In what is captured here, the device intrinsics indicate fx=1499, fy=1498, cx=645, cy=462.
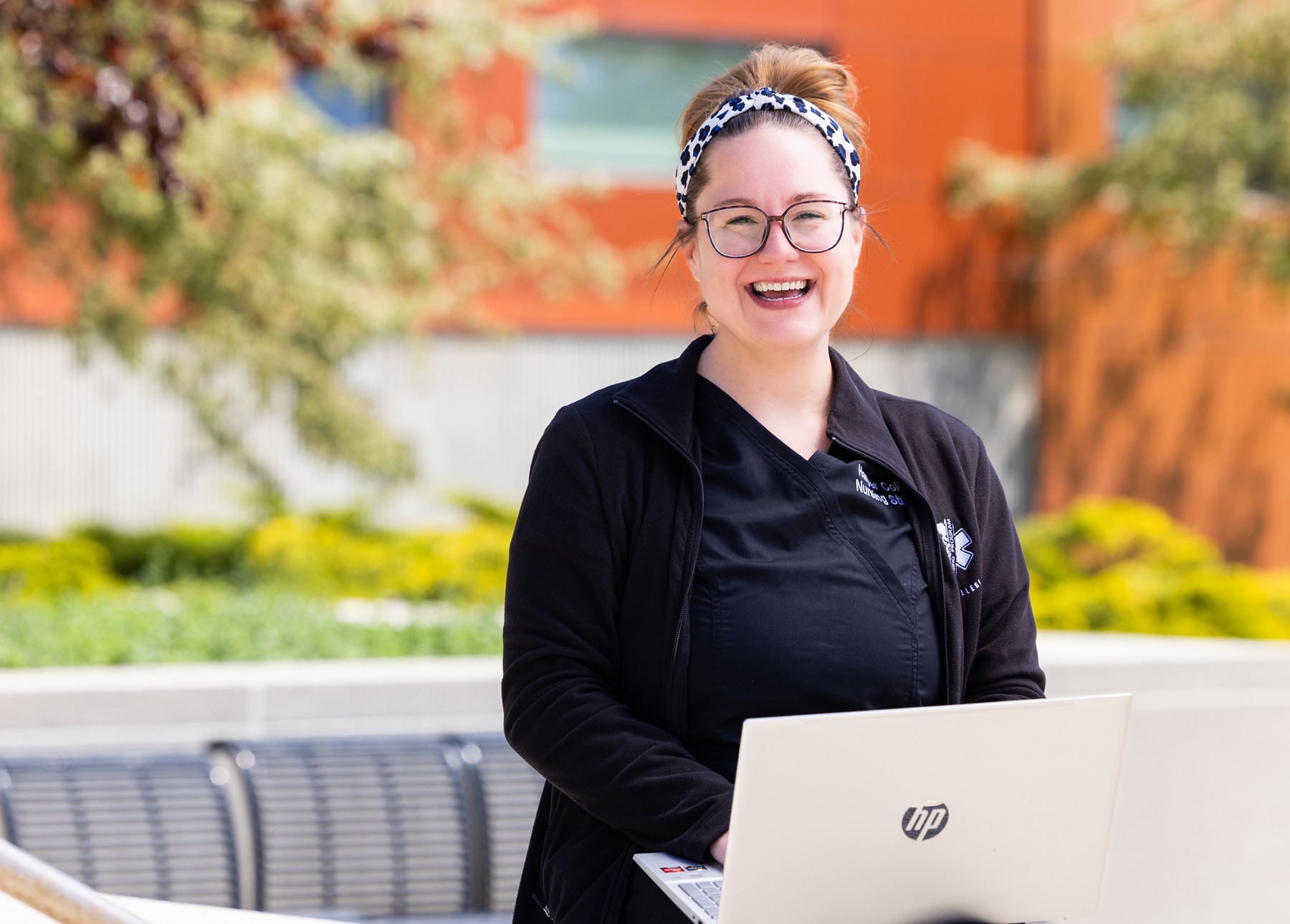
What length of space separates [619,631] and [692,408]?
36 cm

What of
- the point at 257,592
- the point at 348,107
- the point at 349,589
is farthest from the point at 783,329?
the point at 348,107

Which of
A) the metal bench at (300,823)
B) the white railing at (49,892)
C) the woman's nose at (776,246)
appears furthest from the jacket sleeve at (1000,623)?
the metal bench at (300,823)

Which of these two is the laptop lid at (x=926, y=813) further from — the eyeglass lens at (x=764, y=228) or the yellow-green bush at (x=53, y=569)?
the yellow-green bush at (x=53, y=569)

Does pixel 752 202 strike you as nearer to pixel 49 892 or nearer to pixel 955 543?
pixel 955 543

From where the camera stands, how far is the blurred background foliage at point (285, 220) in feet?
31.0

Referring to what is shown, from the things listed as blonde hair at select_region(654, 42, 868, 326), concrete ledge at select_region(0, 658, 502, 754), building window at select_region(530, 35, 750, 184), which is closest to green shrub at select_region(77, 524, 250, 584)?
building window at select_region(530, 35, 750, 184)

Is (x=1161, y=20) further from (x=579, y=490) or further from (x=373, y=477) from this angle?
(x=579, y=490)

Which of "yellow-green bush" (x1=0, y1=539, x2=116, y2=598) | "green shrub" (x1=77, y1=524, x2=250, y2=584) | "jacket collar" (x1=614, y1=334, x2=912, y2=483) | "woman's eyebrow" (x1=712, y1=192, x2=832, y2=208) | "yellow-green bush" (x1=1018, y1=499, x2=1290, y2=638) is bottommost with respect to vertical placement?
"green shrub" (x1=77, y1=524, x2=250, y2=584)

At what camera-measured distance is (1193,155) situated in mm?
15469

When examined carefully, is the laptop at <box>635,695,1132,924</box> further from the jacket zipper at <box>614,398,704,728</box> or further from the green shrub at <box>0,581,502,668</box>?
the green shrub at <box>0,581,502,668</box>

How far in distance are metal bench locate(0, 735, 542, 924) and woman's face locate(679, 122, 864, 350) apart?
245cm

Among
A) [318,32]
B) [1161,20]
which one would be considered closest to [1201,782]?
[318,32]

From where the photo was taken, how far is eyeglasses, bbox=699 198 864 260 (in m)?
2.15

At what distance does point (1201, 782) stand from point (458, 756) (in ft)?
8.52
